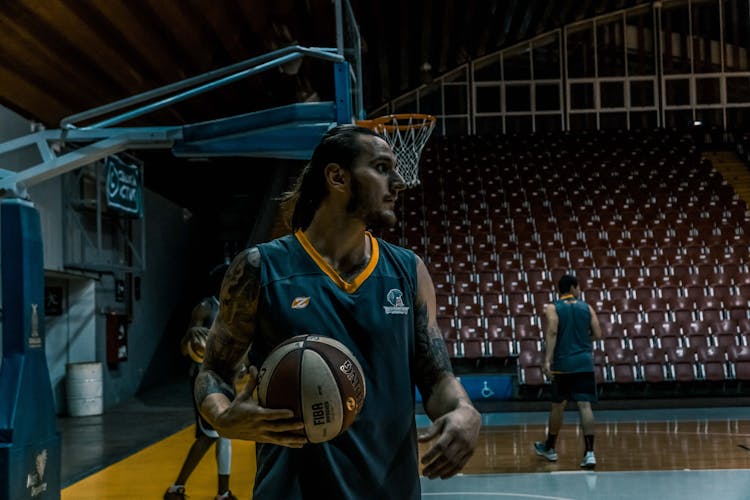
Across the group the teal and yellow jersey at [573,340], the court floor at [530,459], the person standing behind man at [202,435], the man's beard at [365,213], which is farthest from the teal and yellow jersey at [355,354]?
the teal and yellow jersey at [573,340]

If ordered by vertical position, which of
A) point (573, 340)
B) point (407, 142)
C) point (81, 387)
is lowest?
point (81, 387)

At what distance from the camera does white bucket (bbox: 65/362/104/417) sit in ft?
40.3

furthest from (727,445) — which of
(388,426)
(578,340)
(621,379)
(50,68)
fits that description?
(50,68)

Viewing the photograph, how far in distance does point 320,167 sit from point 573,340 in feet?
19.7

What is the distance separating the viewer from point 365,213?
231 centimetres

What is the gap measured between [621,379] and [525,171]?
24.0 feet

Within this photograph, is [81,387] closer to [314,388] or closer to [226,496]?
[226,496]

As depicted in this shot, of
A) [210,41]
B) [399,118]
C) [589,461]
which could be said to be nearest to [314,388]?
[589,461]

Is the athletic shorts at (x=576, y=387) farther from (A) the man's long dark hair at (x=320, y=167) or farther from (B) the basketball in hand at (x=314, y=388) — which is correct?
(B) the basketball in hand at (x=314, y=388)

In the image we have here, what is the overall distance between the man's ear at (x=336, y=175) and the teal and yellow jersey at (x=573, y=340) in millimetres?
6029

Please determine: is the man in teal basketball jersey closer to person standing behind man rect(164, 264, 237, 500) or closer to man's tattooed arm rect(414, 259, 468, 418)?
man's tattooed arm rect(414, 259, 468, 418)

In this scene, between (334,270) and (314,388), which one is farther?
(334,270)

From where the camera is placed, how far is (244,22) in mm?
12867

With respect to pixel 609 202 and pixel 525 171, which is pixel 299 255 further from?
pixel 525 171
